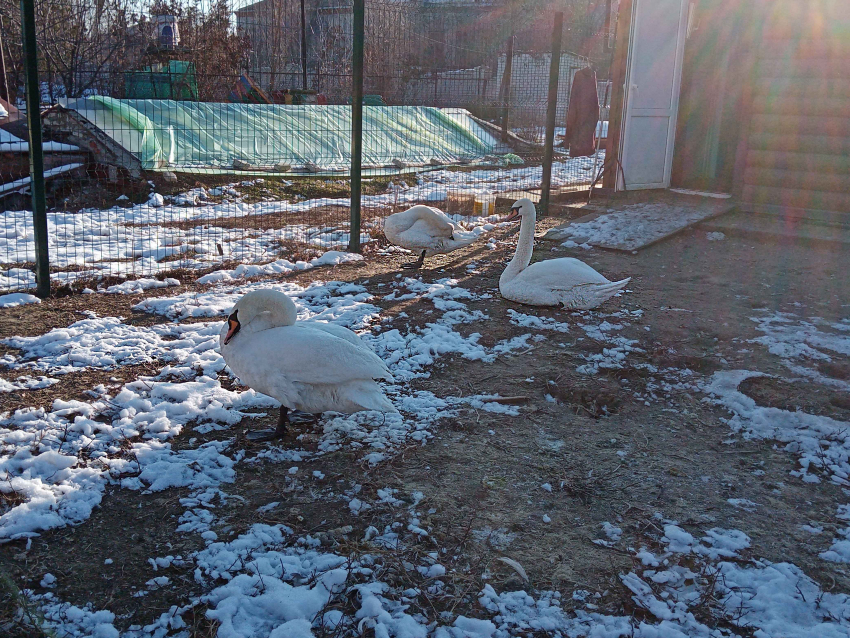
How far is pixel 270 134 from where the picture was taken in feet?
39.8

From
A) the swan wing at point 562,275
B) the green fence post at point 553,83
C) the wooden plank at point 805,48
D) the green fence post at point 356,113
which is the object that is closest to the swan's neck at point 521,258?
the swan wing at point 562,275

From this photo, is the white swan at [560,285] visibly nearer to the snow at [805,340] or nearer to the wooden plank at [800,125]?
the snow at [805,340]

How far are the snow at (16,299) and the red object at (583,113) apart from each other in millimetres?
8449

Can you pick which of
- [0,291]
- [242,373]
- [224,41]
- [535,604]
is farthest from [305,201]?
[535,604]

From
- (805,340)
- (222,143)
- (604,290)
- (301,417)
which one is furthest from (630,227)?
(222,143)

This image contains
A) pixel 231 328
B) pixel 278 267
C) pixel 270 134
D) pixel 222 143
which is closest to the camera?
pixel 231 328

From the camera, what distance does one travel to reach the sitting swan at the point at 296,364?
11.2 ft

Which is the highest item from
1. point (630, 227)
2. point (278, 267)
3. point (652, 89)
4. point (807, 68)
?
point (807, 68)

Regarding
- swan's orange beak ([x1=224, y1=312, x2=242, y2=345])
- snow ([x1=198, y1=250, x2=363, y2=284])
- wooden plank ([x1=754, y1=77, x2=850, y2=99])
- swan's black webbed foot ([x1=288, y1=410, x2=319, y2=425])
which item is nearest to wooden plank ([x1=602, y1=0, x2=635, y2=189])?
wooden plank ([x1=754, y1=77, x2=850, y2=99])

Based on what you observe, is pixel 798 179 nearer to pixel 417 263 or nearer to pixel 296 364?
pixel 417 263

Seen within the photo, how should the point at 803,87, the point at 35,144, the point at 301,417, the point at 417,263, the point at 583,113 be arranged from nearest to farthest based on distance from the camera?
the point at 301,417, the point at 35,144, the point at 417,263, the point at 803,87, the point at 583,113

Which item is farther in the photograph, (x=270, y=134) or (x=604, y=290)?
(x=270, y=134)

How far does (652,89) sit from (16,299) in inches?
357

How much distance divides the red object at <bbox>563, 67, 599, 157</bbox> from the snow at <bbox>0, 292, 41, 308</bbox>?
8.45 m
